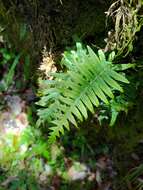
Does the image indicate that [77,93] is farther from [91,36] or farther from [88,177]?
[88,177]

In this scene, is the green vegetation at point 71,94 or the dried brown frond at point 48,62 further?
the dried brown frond at point 48,62

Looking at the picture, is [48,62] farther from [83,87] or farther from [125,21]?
[125,21]

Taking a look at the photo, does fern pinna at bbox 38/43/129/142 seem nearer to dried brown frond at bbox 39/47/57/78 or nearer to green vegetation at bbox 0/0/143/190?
green vegetation at bbox 0/0/143/190

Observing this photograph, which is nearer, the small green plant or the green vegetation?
the small green plant

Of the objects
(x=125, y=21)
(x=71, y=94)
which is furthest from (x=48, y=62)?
(x=125, y=21)

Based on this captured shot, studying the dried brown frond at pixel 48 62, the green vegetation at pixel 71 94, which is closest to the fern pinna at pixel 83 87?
the green vegetation at pixel 71 94

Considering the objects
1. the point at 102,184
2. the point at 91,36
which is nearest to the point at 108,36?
the point at 91,36

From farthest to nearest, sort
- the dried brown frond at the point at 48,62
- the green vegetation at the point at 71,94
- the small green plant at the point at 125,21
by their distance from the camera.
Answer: the dried brown frond at the point at 48,62 → the green vegetation at the point at 71,94 → the small green plant at the point at 125,21

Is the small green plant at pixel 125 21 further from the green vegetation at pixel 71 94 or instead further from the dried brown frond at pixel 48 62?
the dried brown frond at pixel 48 62

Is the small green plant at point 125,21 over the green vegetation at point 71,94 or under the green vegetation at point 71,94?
over

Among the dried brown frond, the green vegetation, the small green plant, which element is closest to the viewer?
the small green plant

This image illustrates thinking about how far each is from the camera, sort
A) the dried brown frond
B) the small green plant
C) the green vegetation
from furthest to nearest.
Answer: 1. the dried brown frond
2. the green vegetation
3. the small green plant

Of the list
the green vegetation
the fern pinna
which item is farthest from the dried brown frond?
the fern pinna
